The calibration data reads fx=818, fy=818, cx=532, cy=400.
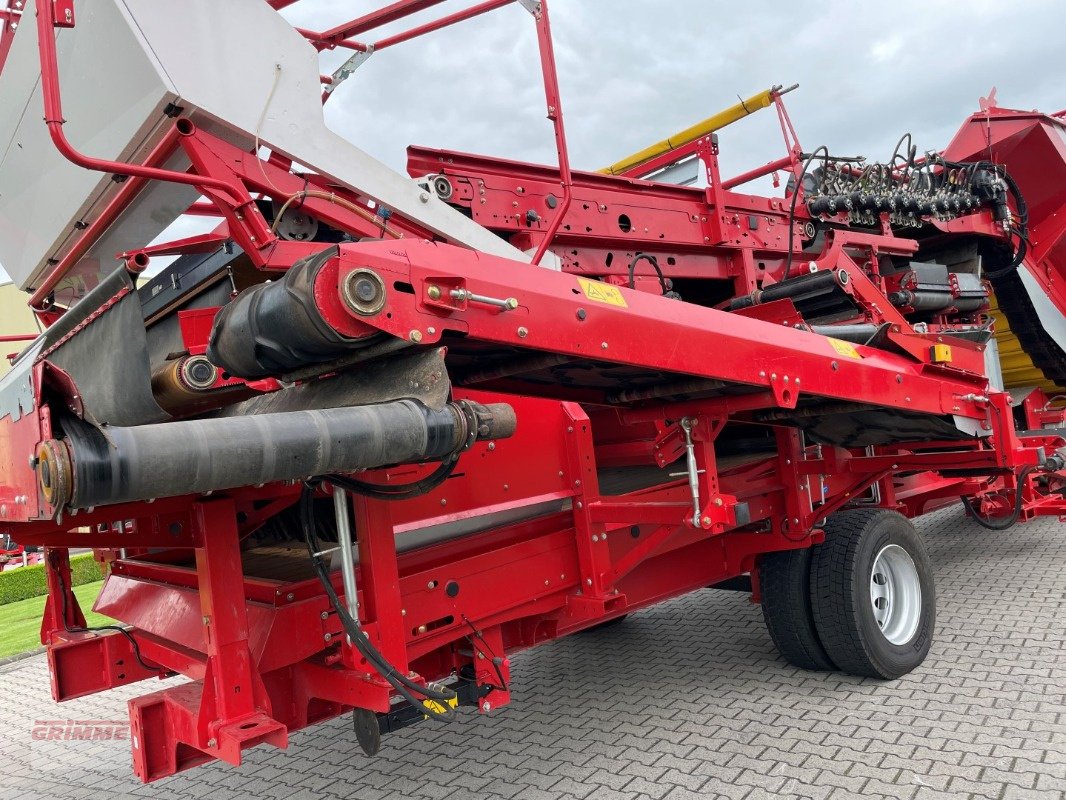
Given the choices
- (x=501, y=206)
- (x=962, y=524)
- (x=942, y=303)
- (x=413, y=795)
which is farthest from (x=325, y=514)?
(x=962, y=524)

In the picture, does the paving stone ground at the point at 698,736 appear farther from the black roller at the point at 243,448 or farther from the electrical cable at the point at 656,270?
the electrical cable at the point at 656,270

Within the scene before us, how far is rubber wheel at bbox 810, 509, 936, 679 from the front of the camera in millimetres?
3889

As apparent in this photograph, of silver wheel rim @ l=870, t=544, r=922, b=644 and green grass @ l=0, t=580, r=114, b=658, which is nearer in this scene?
silver wheel rim @ l=870, t=544, r=922, b=644

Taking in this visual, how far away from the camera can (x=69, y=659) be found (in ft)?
10.8

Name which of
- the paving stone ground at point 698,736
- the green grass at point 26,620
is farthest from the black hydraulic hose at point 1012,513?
the green grass at point 26,620

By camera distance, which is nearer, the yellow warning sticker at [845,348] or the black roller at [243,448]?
the black roller at [243,448]

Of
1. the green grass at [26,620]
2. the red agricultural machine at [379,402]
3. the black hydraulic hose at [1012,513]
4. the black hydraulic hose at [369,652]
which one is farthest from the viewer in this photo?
the green grass at [26,620]

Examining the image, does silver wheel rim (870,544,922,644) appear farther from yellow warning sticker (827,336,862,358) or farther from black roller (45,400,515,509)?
black roller (45,400,515,509)

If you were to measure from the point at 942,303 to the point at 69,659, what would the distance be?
5682 mm

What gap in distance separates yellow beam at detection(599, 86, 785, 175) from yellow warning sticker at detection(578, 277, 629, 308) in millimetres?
2682

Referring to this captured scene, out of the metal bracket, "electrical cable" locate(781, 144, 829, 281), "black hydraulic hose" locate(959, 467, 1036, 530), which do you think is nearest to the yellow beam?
"electrical cable" locate(781, 144, 829, 281)

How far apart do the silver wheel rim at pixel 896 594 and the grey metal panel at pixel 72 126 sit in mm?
3737

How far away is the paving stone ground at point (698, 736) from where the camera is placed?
307cm

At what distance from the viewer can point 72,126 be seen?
9.33 ft
